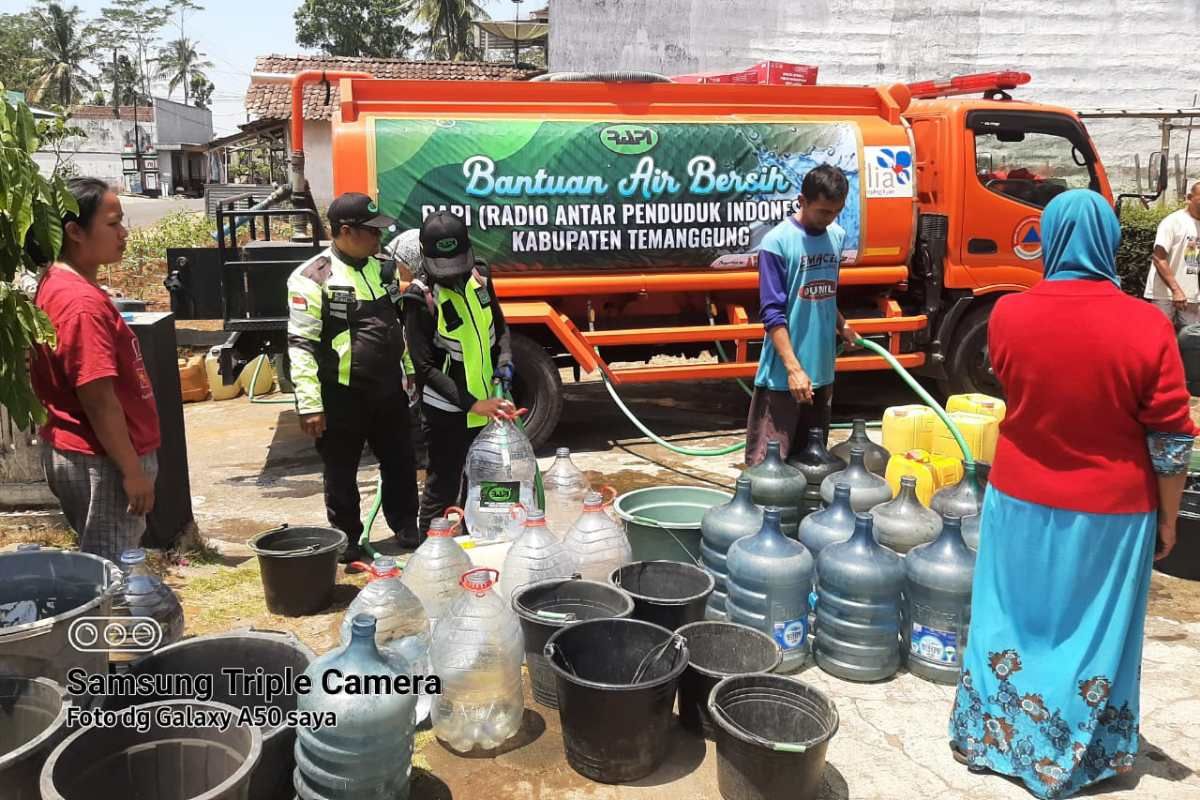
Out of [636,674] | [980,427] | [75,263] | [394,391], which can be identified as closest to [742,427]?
[980,427]

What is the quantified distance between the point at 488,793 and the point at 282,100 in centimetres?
2729

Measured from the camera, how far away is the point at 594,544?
3811 millimetres

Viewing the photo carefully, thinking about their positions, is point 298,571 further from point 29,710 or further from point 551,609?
point 29,710

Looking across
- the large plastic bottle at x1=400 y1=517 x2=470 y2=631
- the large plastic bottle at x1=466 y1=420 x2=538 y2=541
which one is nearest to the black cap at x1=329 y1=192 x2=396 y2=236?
the large plastic bottle at x1=466 y1=420 x2=538 y2=541

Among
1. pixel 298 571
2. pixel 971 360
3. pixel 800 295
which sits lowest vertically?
pixel 298 571

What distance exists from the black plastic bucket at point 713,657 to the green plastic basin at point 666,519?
0.73 m

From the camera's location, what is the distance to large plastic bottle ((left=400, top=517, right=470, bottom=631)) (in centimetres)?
348

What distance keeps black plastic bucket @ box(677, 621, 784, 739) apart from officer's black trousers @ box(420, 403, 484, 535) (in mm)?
1691

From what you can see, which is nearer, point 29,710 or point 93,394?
point 29,710

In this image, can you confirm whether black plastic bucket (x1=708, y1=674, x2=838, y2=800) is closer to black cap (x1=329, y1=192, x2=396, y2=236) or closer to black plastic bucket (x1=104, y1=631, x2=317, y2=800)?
black plastic bucket (x1=104, y1=631, x2=317, y2=800)

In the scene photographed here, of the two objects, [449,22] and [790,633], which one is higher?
[449,22]

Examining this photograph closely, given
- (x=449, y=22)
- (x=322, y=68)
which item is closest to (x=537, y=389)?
(x=322, y=68)

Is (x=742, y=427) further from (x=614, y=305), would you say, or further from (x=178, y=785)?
(x=178, y=785)

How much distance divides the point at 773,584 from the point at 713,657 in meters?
0.39
